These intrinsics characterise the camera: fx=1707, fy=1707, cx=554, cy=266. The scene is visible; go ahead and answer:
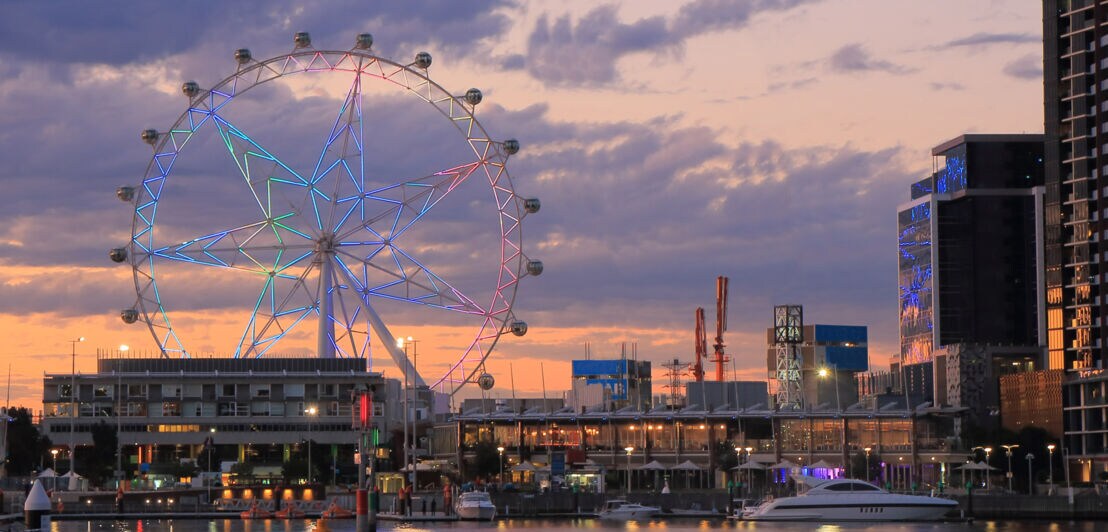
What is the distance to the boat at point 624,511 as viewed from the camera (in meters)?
122

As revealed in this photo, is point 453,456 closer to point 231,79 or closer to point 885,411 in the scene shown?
point 885,411

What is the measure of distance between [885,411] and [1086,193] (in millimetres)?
34253

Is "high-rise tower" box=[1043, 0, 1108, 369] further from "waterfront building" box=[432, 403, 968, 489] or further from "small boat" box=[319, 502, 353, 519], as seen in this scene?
"small boat" box=[319, 502, 353, 519]

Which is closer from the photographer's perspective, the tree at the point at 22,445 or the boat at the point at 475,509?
the boat at the point at 475,509

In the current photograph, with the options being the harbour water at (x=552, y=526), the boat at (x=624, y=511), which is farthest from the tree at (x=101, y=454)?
the boat at (x=624, y=511)

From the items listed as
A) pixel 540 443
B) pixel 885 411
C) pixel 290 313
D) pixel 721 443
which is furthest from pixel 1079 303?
pixel 290 313

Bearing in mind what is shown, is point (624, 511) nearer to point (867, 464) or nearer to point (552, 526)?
point (552, 526)

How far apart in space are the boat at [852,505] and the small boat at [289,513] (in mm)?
32671

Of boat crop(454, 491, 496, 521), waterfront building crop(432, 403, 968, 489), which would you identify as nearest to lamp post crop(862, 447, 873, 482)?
waterfront building crop(432, 403, 968, 489)

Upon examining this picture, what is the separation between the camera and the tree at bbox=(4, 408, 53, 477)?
160m

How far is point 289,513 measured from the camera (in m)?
120

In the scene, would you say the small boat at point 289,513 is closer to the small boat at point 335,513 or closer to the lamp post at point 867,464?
the small boat at point 335,513

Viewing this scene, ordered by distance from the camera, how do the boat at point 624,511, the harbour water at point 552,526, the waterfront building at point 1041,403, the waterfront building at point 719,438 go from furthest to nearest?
the waterfront building at point 1041,403
the waterfront building at point 719,438
the boat at point 624,511
the harbour water at point 552,526

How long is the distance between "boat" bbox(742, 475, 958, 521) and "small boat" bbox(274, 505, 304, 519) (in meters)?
32.7
